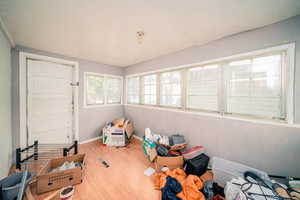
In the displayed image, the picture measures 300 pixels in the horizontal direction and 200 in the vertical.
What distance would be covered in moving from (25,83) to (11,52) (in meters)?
0.58

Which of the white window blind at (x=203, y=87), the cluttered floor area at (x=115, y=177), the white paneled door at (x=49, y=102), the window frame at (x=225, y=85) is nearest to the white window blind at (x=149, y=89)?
the window frame at (x=225, y=85)

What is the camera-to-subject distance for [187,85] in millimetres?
2248

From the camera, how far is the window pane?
3002mm

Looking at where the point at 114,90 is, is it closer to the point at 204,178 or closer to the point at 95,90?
the point at 95,90

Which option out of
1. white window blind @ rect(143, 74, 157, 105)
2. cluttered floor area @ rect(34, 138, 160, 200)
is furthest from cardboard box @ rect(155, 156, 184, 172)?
white window blind @ rect(143, 74, 157, 105)

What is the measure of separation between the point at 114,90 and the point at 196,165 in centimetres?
300

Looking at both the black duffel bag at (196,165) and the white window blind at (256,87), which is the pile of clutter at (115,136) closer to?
the black duffel bag at (196,165)

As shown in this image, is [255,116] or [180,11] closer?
[180,11]

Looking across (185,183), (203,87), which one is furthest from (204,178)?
(203,87)

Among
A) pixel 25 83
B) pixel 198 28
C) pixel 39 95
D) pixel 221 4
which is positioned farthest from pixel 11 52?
pixel 221 4

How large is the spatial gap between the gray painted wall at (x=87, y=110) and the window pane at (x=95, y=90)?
0.61ft

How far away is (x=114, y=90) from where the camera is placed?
3.55m

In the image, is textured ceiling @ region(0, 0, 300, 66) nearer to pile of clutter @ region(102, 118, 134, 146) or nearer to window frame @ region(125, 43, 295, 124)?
window frame @ region(125, 43, 295, 124)

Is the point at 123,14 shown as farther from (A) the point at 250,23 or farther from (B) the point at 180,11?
(A) the point at 250,23
